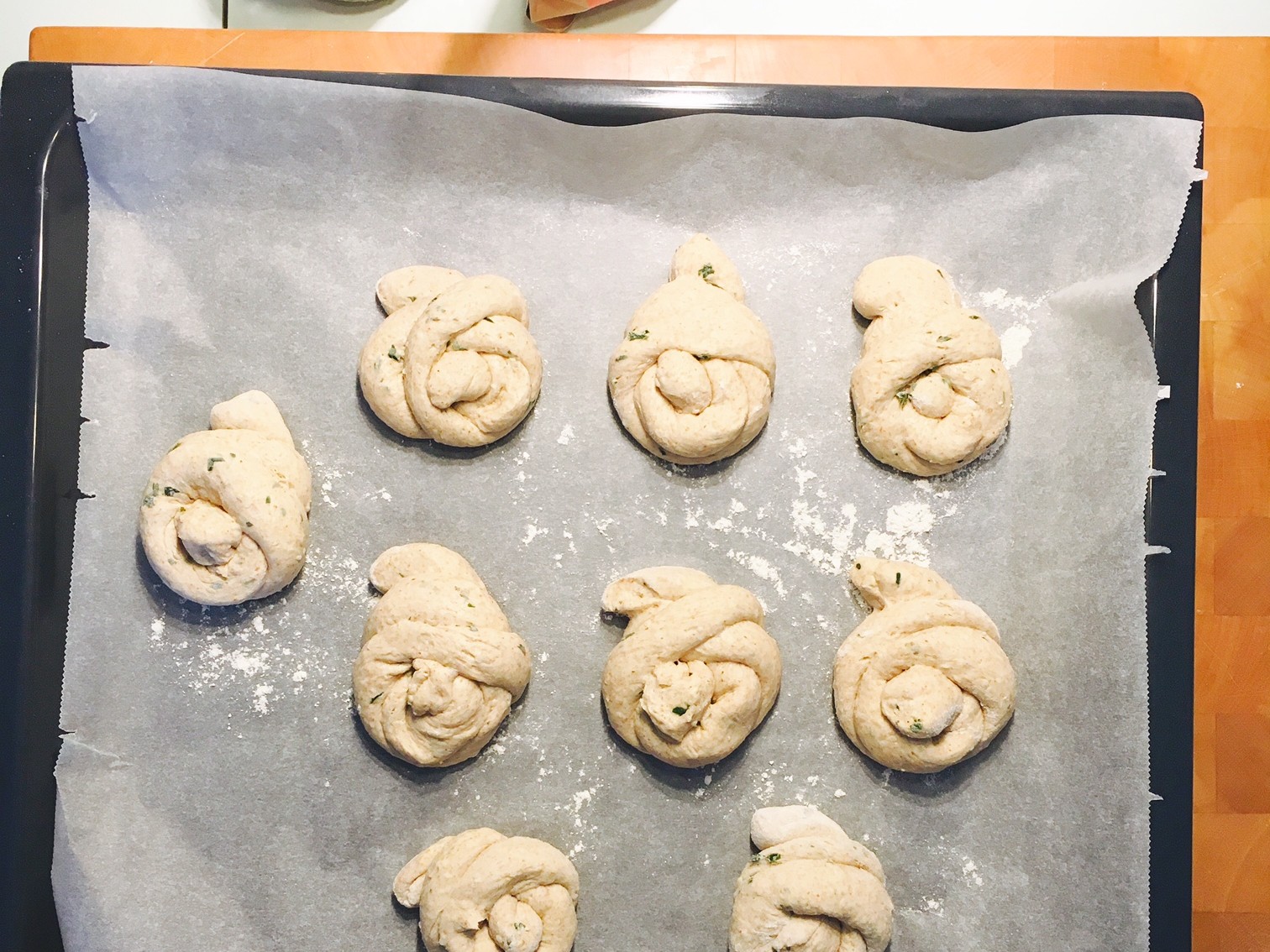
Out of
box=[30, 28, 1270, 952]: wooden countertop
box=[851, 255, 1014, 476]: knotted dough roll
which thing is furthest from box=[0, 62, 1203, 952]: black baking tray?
box=[851, 255, 1014, 476]: knotted dough roll

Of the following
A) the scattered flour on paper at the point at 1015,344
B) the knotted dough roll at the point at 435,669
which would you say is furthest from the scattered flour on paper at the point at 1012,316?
the knotted dough roll at the point at 435,669

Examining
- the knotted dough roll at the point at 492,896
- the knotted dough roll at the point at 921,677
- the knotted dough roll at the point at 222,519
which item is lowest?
the knotted dough roll at the point at 492,896

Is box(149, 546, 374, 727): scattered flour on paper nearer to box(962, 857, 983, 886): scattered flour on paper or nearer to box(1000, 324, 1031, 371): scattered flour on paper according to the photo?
box(962, 857, 983, 886): scattered flour on paper

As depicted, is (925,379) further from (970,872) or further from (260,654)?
(260,654)

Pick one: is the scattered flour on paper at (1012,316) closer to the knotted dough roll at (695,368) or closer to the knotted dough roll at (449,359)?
the knotted dough roll at (695,368)

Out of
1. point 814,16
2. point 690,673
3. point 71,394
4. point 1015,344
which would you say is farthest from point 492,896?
point 814,16
